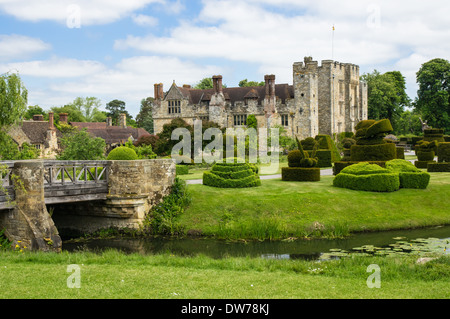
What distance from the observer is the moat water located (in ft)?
56.2

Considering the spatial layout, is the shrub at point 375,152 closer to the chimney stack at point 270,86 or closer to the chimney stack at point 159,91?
the chimney stack at point 270,86

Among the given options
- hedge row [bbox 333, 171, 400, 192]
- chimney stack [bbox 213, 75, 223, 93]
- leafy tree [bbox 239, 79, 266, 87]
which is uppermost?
leafy tree [bbox 239, 79, 266, 87]

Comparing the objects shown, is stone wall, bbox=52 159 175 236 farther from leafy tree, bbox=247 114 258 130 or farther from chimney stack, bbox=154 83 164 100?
chimney stack, bbox=154 83 164 100

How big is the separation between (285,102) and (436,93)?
2784cm

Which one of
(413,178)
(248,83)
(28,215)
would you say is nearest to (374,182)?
(413,178)

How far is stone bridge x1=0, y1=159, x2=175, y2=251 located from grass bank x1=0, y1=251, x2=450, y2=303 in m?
3.09

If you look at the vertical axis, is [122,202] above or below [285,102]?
below

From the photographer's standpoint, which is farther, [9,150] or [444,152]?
[444,152]

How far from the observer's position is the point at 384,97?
2817 inches

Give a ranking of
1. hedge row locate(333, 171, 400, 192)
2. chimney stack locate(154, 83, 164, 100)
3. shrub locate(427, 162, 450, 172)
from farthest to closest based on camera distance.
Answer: chimney stack locate(154, 83, 164, 100) → shrub locate(427, 162, 450, 172) → hedge row locate(333, 171, 400, 192)

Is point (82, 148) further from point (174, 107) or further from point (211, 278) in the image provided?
point (174, 107)

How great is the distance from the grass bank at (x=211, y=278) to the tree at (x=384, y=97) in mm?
62593

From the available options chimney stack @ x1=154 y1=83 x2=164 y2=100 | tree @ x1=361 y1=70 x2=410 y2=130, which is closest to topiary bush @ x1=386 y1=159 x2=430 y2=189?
chimney stack @ x1=154 y1=83 x2=164 y2=100

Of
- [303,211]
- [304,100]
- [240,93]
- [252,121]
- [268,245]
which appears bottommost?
[268,245]
